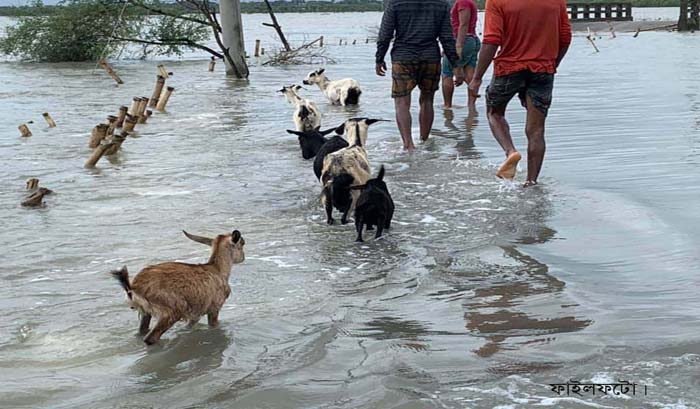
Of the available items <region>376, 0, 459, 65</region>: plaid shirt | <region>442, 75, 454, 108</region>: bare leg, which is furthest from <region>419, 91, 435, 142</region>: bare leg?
<region>442, 75, 454, 108</region>: bare leg

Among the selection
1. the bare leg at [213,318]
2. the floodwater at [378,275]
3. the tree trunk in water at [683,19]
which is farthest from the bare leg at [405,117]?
the tree trunk in water at [683,19]

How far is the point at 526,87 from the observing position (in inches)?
363

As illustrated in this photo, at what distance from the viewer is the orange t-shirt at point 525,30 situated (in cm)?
893

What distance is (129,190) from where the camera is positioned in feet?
31.9

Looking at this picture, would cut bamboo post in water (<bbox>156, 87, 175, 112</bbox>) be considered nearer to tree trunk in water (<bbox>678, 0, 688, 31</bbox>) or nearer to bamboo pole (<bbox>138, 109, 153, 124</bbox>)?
bamboo pole (<bbox>138, 109, 153, 124</bbox>)

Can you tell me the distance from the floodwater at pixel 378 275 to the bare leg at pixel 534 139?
22 centimetres

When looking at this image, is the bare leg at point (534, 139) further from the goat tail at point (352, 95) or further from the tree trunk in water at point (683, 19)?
the tree trunk in water at point (683, 19)

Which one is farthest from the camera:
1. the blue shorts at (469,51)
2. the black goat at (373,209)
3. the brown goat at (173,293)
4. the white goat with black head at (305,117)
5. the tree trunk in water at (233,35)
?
the tree trunk in water at (233,35)

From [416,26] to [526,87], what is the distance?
7.68 feet

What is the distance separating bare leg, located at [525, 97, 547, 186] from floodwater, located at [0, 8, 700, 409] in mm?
221

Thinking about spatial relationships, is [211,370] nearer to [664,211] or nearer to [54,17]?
[664,211]

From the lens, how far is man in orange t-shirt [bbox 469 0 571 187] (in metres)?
8.93

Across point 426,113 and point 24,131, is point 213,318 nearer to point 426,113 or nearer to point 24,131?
point 426,113

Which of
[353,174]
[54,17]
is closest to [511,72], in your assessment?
[353,174]
